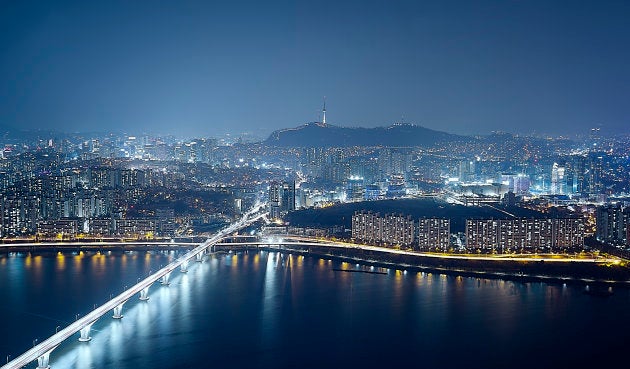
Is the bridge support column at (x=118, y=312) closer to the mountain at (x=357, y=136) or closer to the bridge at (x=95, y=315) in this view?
the bridge at (x=95, y=315)

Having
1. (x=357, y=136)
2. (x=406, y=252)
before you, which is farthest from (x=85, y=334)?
(x=357, y=136)

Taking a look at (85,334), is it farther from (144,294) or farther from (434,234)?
(434,234)

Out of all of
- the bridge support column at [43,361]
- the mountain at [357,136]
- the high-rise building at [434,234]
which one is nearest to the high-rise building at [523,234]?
the high-rise building at [434,234]

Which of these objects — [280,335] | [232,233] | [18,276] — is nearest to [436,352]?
[280,335]

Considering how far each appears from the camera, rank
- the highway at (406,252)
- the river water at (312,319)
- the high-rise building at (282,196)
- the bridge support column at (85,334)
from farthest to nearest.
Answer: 1. the high-rise building at (282,196)
2. the highway at (406,252)
3. the bridge support column at (85,334)
4. the river water at (312,319)

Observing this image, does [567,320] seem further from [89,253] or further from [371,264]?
[89,253]

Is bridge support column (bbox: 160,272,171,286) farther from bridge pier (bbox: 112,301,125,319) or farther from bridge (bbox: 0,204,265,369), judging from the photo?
bridge pier (bbox: 112,301,125,319)

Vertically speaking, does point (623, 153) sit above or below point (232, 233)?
above
